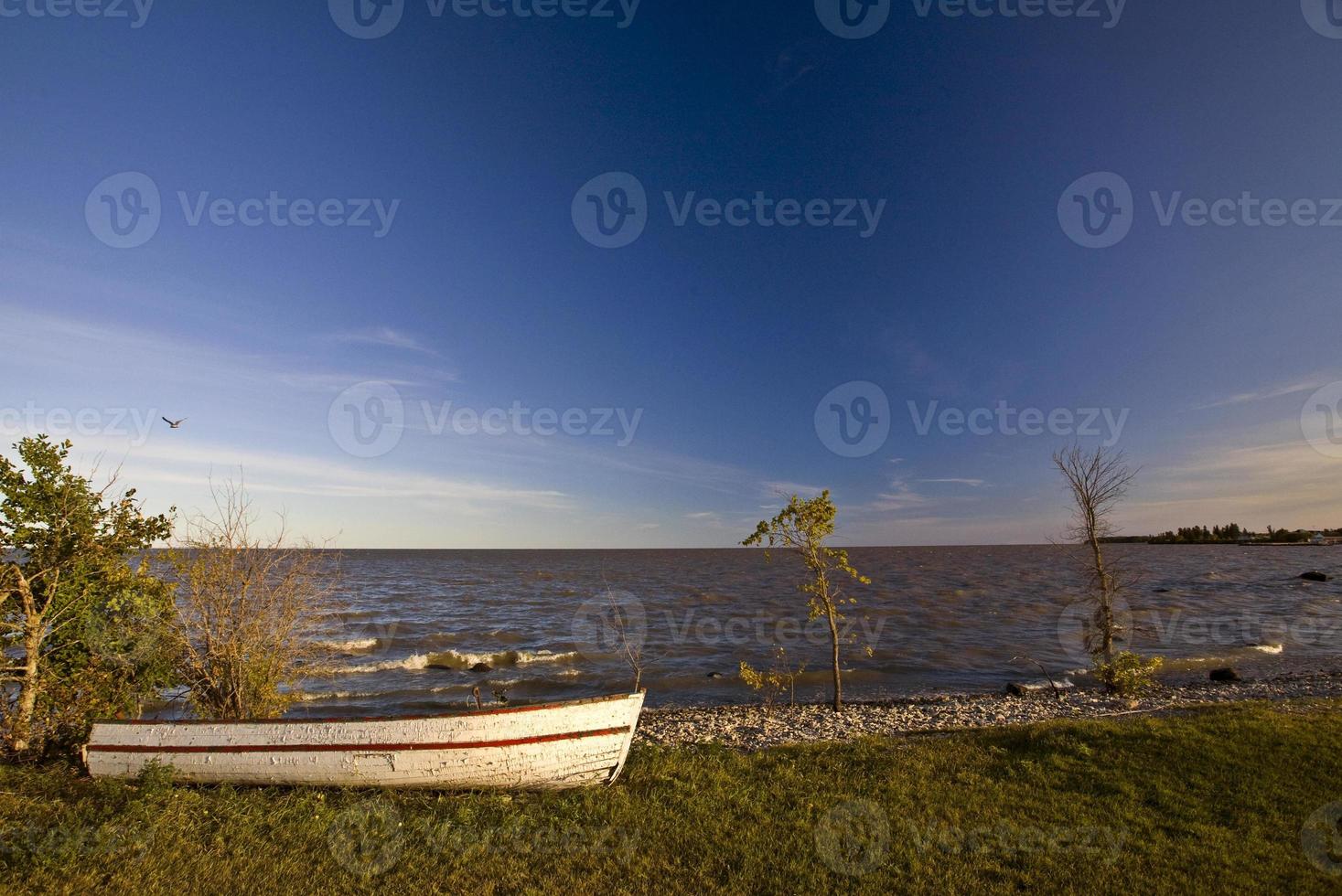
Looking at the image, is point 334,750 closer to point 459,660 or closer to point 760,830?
point 760,830

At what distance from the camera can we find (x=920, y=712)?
18625 millimetres

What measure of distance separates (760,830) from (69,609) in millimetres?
13190

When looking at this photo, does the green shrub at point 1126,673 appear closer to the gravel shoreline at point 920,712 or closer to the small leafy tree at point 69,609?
the gravel shoreline at point 920,712

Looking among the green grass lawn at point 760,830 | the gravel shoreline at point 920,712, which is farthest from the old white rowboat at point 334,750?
the gravel shoreline at point 920,712

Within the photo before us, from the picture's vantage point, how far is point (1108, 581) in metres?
18.7

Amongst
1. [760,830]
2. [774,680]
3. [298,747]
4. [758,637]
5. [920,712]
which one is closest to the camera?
[760,830]

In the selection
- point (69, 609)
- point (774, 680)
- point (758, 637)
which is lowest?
point (758, 637)

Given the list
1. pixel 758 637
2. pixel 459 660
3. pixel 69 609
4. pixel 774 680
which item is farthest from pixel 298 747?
pixel 758 637

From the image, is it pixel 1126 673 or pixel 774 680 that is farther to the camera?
pixel 1126 673

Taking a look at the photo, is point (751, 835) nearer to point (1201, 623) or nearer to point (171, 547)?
point (171, 547)

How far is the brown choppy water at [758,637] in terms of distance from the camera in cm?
2488

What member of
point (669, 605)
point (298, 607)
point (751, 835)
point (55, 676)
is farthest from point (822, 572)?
point (669, 605)

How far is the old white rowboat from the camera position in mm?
9695

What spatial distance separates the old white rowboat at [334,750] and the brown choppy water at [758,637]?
717 centimetres
